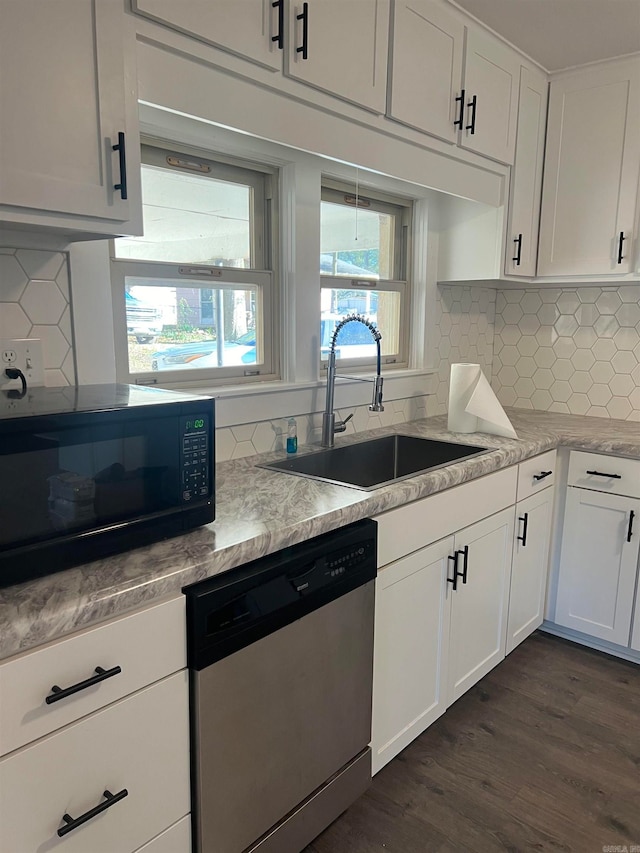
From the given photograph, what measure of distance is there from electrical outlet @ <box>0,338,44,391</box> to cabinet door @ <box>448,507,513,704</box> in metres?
1.32

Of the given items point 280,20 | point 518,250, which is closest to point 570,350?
point 518,250

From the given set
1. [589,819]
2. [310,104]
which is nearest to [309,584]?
[589,819]

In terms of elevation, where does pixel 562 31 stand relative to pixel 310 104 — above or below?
above

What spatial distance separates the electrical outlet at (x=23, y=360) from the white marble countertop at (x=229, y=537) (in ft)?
1.67

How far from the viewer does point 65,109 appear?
3.79ft

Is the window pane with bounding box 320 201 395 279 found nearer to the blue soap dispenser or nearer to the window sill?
Answer: the window sill

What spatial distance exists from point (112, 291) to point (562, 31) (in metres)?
1.94

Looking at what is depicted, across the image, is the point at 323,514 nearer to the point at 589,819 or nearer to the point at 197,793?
the point at 197,793

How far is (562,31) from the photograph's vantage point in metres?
2.29

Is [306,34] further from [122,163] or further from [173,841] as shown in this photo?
[173,841]

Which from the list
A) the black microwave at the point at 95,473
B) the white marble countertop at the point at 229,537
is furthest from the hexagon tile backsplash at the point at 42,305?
the white marble countertop at the point at 229,537

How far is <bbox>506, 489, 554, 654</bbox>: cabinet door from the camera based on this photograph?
235 cm

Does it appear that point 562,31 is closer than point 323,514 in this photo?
No

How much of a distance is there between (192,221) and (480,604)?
1.61 meters
